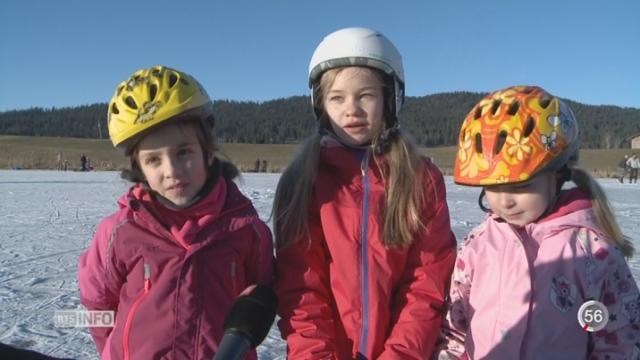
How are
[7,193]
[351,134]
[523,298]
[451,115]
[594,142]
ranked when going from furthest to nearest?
[451,115] < [594,142] < [7,193] < [351,134] < [523,298]

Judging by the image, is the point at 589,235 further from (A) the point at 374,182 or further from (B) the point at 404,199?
(A) the point at 374,182

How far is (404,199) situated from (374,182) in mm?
166

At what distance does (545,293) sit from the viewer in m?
2.11

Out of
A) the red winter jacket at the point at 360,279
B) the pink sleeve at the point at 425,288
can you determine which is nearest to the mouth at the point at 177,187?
the red winter jacket at the point at 360,279

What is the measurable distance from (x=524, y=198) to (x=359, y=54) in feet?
3.14

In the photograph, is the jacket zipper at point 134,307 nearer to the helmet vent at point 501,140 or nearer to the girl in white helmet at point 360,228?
the girl in white helmet at point 360,228

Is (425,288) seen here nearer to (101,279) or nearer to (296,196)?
(296,196)

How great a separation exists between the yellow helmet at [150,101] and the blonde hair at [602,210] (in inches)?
65.0

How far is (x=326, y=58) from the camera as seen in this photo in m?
2.55

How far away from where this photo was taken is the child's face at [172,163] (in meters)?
2.27

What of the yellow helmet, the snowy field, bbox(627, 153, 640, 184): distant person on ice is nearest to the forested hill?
bbox(627, 153, 640, 184): distant person on ice

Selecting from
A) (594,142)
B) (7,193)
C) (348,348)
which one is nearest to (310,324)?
(348,348)

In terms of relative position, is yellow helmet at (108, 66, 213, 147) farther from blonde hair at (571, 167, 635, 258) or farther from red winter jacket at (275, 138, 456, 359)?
blonde hair at (571, 167, 635, 258)

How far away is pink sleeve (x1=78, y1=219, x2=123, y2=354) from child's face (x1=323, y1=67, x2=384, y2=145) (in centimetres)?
110
